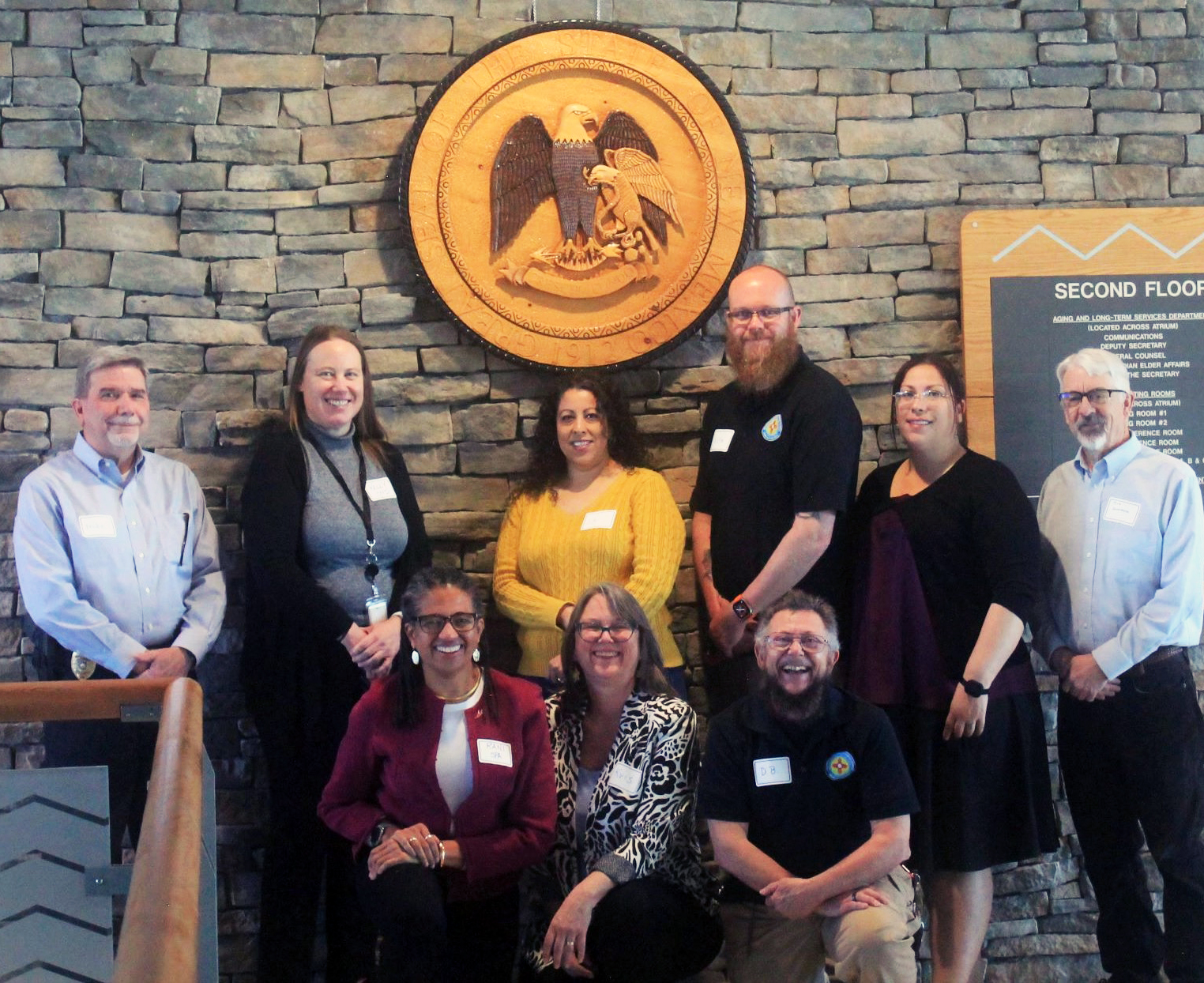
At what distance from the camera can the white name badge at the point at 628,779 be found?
2715mm

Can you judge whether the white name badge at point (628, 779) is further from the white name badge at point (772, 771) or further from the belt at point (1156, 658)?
the belt at point (1156, 658)

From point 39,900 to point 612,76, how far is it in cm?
249

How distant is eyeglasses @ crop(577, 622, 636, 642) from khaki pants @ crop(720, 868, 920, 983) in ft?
2.05

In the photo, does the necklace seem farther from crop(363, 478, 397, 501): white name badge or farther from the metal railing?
the metal railing

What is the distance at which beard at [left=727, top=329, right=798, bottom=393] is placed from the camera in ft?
10.4

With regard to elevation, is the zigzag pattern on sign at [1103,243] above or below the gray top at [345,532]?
above

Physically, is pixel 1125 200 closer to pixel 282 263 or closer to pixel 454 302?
pixel 454 302

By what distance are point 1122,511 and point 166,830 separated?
Answer: 2.50 m

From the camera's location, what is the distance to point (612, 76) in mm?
3441

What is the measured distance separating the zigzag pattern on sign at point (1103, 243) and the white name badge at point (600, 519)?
51.9 inches

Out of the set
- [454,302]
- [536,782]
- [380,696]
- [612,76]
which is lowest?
[536,782]

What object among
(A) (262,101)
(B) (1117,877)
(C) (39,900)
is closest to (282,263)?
(A) (262,101)

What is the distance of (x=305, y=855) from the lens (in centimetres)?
310

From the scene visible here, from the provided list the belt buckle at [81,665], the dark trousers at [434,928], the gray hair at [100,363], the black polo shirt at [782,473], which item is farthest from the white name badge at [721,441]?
the belt buckle at [81,665]
